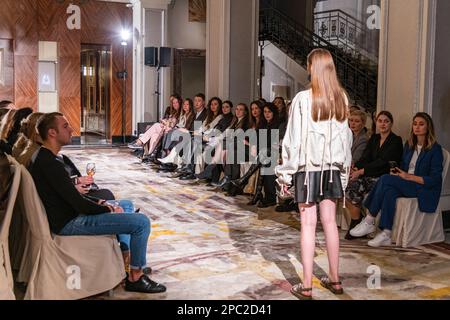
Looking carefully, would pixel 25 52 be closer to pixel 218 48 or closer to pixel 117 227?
pixel 218 48

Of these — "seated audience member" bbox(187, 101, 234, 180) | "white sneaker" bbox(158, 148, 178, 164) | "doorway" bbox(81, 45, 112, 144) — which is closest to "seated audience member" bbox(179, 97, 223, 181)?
"seated audience member" bbox(187, 101, 234, 180)

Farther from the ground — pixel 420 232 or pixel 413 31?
pixel 413 31

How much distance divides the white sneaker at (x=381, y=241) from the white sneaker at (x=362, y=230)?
0.48 feet

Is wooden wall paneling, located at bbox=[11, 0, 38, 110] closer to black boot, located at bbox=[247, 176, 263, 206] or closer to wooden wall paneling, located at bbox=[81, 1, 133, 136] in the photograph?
wooden wall paneling, located at bbox=[81, 1, 133, 136]

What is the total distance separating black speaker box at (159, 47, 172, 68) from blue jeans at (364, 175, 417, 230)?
8.39 m

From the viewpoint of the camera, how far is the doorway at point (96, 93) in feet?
46.9

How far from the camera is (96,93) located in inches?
620

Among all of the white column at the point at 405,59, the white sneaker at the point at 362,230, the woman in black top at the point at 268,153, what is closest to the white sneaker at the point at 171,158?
the woman in black top at the point at 268,153

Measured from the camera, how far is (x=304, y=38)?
1388cm

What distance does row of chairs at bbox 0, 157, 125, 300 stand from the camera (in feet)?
10.6

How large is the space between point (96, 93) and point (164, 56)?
12.6ft

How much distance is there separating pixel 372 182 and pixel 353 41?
351 inches

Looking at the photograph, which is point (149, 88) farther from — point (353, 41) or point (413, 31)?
point (413, 31)
